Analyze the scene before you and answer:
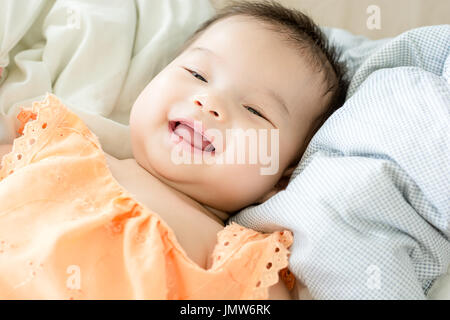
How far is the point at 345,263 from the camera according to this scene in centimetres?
94

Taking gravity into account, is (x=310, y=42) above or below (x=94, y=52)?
above

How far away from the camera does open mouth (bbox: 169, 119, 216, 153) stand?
1084 millimetres

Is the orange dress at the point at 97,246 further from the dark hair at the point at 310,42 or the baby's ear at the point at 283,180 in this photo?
the dark hair at the point at 310,42

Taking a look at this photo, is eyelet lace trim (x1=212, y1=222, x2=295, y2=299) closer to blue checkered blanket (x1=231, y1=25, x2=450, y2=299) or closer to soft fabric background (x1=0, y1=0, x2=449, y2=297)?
blue checkered blanket (x1=231, y1=25, x2=450, y2=299)

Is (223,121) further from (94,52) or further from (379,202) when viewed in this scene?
(94,52)

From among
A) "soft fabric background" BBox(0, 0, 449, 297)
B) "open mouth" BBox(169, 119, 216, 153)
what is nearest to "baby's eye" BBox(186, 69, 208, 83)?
"open mouth" BBox(169, 119, 216, 153)

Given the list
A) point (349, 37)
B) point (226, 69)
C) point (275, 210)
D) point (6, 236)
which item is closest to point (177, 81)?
point (226, 69)

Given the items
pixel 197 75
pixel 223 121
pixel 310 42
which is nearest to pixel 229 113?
pixel 223 121

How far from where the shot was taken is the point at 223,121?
42.4 inches

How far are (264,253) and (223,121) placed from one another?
27 cm

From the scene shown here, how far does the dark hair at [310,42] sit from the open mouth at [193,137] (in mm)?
260

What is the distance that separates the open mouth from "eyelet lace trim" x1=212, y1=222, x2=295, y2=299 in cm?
16
